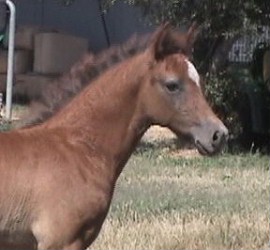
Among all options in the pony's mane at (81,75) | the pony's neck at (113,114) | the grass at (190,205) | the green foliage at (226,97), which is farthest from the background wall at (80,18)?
Result: the pony's neck at (113,114)

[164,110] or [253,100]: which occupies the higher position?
[164,110]

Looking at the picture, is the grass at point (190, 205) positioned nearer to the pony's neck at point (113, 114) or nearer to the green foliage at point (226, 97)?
the green foliage at point (226, 97)

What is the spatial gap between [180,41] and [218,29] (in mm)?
7953

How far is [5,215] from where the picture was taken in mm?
5293

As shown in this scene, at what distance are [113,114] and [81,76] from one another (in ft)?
1.16

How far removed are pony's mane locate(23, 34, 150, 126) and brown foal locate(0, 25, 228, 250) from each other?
86 millimetres

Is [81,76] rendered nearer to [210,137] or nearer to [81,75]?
[81,75]

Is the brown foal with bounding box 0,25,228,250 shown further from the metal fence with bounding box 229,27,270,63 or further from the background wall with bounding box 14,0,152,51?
the background wall with bounding box 14,0,152,51

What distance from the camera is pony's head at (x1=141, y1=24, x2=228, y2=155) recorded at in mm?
5629

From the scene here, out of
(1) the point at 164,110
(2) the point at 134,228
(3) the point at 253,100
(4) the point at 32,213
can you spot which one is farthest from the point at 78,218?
(3) the point at 253,100

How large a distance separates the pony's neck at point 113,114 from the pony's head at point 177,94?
8 centimetres

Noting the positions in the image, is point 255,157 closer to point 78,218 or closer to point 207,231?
point 207,231

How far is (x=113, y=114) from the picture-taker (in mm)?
5762

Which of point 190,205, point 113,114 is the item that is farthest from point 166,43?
point 190,205
